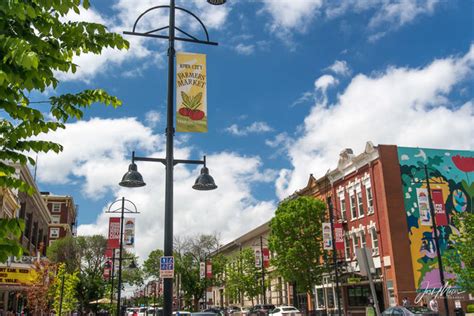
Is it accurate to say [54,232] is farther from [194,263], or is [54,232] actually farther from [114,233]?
[114,233]

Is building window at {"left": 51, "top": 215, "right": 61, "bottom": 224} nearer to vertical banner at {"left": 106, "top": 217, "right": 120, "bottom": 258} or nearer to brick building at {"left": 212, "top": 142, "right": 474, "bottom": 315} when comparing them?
brick building at {"left": 212, "top": 142, "right": 474, "bottom": 315}

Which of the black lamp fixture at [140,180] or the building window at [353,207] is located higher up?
the building window at [353,207]

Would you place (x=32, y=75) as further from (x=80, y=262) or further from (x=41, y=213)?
(x=80, y=262)

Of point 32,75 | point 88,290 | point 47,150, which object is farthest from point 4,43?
point 88,290

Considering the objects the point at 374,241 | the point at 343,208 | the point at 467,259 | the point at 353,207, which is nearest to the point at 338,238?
the point at 374,241

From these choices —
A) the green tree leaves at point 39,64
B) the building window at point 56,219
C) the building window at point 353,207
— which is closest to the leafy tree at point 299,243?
the building window at point 353,207

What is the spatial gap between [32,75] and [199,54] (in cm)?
650

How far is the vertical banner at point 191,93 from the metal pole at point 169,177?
20 centimetres

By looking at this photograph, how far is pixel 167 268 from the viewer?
33.3 feet

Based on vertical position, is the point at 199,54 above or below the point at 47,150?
above

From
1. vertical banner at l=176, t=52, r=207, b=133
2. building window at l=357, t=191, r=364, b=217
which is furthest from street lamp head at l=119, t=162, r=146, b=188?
building window at l=357, t=191, r=364, b=217

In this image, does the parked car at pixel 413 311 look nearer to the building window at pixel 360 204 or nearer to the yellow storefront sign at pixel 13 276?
the building window at pixel 360 204

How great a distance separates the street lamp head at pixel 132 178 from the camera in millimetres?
11180

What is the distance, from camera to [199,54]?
1157 cm
